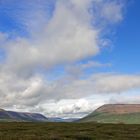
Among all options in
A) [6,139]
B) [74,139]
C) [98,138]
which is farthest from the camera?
[98,138]

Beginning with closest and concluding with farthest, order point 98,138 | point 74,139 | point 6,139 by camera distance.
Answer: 1. point 6,139
2. point 74,139
3. point 98,138

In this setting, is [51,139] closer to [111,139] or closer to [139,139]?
[111,139]

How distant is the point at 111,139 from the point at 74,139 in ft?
23.5

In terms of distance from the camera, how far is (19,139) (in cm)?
4728

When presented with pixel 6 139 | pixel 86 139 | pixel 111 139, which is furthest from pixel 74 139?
pixel 6 139

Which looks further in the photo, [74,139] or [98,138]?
[98,138]

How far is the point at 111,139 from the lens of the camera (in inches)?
2121

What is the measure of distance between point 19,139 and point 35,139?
2.54 m

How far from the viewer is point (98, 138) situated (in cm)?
5569

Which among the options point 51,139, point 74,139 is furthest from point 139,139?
point 51,139

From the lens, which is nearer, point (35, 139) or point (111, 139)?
point (35, 139)

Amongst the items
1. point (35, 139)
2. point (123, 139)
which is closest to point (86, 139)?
point (123, 139)

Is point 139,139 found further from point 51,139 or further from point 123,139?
point 51,139

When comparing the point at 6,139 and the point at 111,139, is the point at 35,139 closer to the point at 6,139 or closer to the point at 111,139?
the point at 6,139
